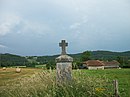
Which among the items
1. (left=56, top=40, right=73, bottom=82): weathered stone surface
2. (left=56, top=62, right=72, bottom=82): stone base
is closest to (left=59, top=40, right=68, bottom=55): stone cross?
(left=56, top=40, right=73, bottom=82): weathered stone surface

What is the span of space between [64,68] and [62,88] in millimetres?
2025

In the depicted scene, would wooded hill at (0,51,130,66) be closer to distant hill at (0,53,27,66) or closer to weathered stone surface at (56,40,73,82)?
distant hill at (0,53,27,66)

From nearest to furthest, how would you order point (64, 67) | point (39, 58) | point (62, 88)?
1. point (62, 88)
2. point (64, 67)
3. point (39, 58)

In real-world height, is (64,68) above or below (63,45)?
below

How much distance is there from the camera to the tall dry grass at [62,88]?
8750 mm

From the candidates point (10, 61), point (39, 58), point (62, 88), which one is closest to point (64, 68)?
point (62, 88)

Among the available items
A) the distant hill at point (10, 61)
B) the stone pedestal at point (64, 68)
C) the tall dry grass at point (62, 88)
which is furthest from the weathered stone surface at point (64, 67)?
the distant hill at point (10, 61)

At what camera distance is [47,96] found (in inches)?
328

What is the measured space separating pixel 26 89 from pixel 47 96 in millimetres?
1506

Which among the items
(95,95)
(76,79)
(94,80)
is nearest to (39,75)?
(76,79)

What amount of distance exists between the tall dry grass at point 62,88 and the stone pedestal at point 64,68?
361 mm

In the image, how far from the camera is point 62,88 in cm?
934

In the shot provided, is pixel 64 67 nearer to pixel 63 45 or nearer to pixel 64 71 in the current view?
pixel 64 71

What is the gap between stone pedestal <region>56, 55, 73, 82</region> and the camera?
11.0m
